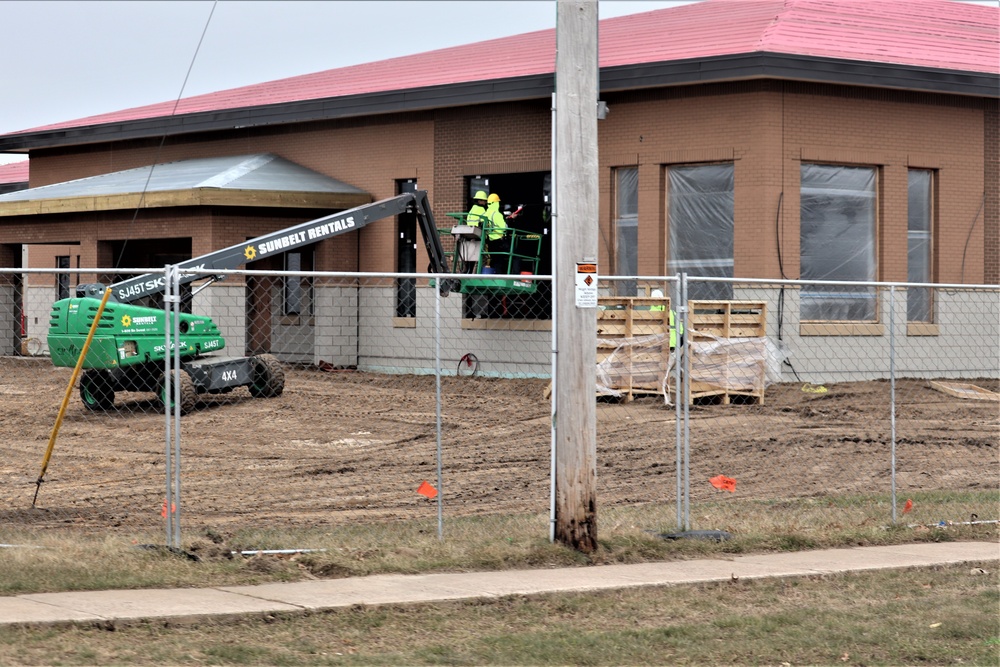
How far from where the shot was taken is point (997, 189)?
80.7ft

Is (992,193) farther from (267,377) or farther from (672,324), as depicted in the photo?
(267,377)

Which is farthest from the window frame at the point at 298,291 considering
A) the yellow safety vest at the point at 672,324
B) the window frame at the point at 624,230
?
the yellow safety vest at the point at 672,324

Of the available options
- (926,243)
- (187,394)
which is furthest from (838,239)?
(187,394)

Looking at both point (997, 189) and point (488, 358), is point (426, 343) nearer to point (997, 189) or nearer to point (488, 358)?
point (488, 358)

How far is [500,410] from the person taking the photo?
2084cm

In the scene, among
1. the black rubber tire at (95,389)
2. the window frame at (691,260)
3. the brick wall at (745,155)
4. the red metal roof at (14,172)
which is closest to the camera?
the black rubber tire at (95,389)

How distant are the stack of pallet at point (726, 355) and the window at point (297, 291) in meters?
10.2

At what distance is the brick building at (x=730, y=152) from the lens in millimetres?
22672

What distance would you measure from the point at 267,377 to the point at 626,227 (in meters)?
8.12

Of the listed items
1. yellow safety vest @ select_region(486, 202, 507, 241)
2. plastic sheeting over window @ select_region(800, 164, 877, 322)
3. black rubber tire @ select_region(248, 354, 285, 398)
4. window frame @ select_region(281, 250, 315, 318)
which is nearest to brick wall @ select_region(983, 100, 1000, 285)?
plastic sheeting over window @ select_region(800, 164, 877, 322)

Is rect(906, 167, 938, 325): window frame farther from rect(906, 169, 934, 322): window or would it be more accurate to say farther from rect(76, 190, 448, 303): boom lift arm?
rect(76, 190, 448, 303): boom lift arm

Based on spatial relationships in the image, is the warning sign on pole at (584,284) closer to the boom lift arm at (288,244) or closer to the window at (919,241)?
the boom lift arm at (288,244)

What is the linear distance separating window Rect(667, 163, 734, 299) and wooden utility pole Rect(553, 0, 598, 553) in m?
13.8

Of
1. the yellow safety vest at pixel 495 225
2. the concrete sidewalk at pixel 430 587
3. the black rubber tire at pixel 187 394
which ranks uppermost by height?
the yellow safety vest at pixel 495 225
